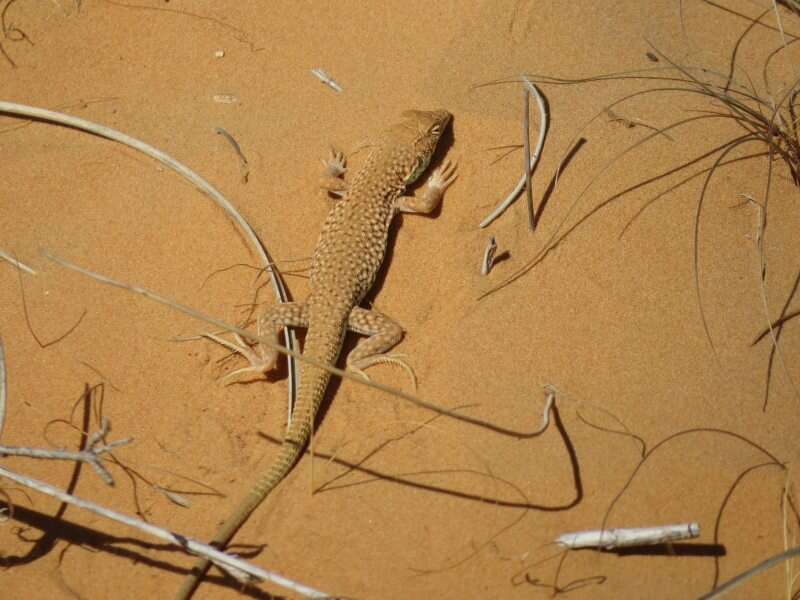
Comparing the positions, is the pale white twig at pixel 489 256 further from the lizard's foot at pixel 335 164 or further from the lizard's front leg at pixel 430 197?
the lizard's foot at pixel 335 164

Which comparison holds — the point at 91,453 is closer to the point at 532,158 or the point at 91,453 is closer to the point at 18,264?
the point at 18,264

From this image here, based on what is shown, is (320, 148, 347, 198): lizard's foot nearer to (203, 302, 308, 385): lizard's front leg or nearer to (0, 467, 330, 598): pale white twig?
(203, 302, 308, 385): lizard's front leg

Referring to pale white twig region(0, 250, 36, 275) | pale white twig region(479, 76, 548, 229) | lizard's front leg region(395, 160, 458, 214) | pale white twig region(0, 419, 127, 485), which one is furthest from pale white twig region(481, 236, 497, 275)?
pale white twig region(0, 250, 36, 275)

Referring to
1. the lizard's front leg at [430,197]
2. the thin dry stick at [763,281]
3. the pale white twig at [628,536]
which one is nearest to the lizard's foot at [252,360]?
the lizard's front leg at [430,197]

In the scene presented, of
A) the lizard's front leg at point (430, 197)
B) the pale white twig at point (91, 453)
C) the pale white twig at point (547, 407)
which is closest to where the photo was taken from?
the pale white twig at point (91, 453)

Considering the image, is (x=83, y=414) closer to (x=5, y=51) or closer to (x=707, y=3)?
(x=5, y=51)

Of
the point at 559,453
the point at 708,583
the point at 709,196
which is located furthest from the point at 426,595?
the point at 709,196
